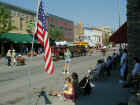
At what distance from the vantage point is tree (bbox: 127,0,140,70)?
8.62 metres

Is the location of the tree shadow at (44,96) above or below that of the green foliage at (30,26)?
below

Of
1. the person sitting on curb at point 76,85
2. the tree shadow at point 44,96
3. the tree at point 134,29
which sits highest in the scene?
the tree at point 134,29

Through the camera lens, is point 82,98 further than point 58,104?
Yes

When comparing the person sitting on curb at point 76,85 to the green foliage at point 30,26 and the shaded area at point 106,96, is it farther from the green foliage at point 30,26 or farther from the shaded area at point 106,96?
the green foliage at point 30,26

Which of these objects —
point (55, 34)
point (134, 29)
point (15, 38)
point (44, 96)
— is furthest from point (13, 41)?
point (134, 29)

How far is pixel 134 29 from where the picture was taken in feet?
28.6

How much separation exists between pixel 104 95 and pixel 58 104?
2.09 meters

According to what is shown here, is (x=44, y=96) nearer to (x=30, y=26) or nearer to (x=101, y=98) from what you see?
(x=101, y=98)

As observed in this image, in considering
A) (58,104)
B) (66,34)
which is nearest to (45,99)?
(58,104)

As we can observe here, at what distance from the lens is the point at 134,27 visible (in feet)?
28.6

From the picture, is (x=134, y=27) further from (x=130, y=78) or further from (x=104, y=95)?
(x=104, y=95)

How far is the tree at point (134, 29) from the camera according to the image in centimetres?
862

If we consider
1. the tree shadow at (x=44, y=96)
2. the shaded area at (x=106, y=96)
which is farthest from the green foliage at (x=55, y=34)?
the tree shadow at (x=44, y=96)

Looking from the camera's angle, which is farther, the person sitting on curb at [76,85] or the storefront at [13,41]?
the storefront at [13,41]
